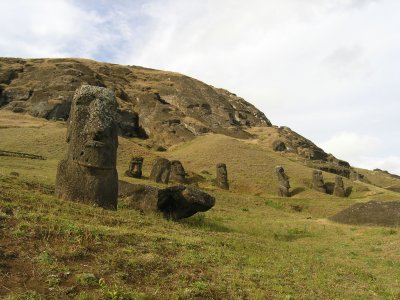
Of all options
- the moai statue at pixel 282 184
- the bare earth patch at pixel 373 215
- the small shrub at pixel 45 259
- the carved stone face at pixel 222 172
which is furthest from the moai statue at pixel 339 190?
the small shrub at pixel 45 259

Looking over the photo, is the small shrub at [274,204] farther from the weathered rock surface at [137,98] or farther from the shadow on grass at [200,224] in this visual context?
the weathered rock surface at [137,98]

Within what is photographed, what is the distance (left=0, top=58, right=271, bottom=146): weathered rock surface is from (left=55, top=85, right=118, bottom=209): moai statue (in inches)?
1831

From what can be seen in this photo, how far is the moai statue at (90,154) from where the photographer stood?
50.1 feet

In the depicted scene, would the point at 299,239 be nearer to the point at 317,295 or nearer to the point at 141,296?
the point at 317,295

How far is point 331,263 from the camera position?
13.1 metres

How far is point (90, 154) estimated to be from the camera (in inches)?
612

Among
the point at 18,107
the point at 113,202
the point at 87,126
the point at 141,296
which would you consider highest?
the point at 18,107

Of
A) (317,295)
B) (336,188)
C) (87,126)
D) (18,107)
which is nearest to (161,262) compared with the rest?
(317,295)

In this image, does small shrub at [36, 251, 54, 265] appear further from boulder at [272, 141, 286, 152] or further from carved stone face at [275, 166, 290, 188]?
boulder at [272, 141, 286, 152]

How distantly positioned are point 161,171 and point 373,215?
15.3 meters

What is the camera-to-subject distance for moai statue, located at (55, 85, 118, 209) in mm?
15266

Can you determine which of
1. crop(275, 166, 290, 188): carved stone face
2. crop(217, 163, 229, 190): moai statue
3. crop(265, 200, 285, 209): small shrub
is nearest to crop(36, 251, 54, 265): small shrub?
crop(265, 200, 285, 209): small shrub

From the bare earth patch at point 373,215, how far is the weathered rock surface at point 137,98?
141 feet

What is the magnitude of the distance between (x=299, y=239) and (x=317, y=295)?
34.1ft
